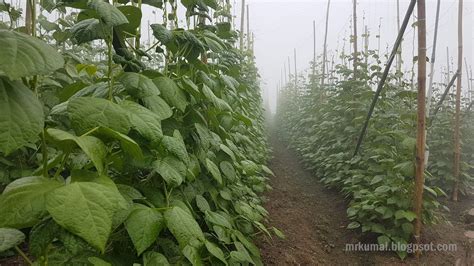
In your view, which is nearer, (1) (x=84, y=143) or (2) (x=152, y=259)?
(1) (x=84, y=143)

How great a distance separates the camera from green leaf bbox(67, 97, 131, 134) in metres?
0.74

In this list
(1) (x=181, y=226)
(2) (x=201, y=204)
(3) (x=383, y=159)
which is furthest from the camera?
(3) (x=383, y=159)

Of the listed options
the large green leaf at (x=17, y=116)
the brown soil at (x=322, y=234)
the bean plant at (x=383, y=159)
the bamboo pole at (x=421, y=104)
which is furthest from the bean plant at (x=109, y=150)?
the bean plant at (x=383, y=159)

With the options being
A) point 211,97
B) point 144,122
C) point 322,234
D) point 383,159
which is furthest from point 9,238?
point 383,159

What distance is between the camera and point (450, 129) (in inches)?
199

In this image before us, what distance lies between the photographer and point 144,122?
87cm

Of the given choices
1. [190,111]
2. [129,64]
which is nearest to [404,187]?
[190,111]

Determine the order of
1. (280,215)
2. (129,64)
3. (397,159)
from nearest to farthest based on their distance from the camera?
(129,64), (397,159), (280,215)

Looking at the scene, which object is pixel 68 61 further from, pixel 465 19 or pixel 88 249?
pixel 465 19

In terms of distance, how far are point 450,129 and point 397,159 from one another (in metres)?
2.60

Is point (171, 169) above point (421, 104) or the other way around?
the other way around

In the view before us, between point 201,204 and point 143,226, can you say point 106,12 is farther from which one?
point 201,204

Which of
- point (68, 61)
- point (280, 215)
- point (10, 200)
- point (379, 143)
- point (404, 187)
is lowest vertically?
point (280, 215)

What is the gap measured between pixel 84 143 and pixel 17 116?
118mm
